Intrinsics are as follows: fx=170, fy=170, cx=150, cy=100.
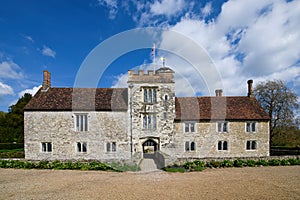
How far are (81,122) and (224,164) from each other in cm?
1430

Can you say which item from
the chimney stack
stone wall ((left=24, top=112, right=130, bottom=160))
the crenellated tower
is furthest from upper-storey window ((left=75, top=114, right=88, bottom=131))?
the chimney stack

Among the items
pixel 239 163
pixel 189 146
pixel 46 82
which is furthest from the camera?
pixel 46 82

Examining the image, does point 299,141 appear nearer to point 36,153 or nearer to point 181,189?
point 181,189

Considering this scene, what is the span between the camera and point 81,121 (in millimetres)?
18172

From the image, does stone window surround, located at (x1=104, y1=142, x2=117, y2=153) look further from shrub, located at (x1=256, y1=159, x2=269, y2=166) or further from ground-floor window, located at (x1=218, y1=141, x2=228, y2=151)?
shrub, located at (x1=256, y1=159, x2=269, y2=166)

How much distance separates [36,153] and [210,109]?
19.6m

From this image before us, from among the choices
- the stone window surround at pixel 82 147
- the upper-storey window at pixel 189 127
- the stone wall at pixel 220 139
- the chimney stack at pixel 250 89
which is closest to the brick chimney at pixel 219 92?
the chimney stack at pixel 250 89

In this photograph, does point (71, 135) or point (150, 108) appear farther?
point (150, 108)

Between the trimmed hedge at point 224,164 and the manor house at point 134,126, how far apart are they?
3.67 metres

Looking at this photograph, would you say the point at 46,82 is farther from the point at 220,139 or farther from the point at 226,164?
the point at 220,139

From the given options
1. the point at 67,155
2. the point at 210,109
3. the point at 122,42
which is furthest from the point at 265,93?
the point at 67,155

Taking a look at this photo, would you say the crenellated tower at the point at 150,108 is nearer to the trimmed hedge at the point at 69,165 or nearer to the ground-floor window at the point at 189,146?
the ground-floor window at the point at 189,146

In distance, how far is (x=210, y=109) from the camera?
20.2 m

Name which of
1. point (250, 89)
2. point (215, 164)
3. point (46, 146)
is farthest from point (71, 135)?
point (250, 89)
